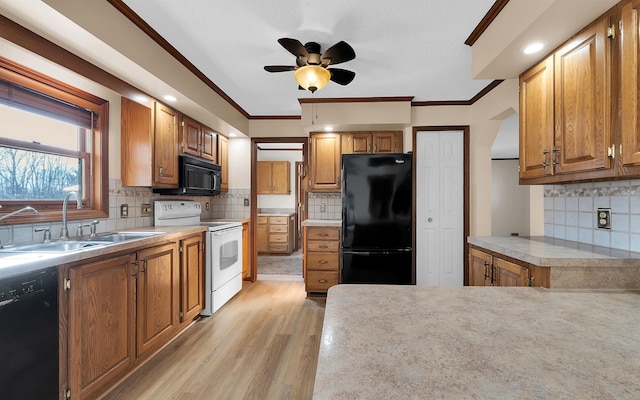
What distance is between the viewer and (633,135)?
1251 millimetres

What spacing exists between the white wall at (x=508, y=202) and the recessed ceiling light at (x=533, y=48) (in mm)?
6734

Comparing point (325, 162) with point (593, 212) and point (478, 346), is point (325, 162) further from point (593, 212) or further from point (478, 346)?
point (478, 346)

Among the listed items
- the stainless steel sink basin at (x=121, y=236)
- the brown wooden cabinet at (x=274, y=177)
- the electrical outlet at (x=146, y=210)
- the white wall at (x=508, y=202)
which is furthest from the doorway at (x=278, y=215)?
the white wall at (x=508, y=202)

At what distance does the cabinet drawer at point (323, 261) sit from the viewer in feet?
11.6

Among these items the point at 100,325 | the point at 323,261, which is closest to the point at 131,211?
the point at 100,325

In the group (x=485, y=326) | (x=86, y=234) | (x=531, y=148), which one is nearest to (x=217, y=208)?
(x=86, y=234)

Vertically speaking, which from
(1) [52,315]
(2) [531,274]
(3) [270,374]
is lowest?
(3) [270,374]

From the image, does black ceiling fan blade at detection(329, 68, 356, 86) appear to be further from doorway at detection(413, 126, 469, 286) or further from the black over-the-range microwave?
the black over-the-range microwave

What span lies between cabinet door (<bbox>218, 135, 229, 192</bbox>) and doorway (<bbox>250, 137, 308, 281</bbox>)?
0.36 m

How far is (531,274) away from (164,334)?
2.50 meters

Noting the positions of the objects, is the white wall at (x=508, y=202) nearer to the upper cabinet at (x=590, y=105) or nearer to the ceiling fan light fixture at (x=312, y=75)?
the upper cabinet at (x=590, y=105)

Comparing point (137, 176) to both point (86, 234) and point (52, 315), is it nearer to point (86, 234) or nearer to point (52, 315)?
point (86, 234)

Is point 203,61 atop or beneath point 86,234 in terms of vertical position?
atop

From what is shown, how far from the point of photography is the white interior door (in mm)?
3578
